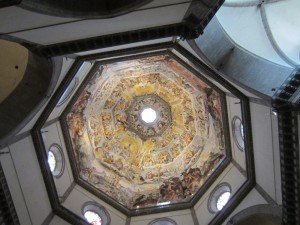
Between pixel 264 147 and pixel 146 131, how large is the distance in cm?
1011

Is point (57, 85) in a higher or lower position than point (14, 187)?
higher

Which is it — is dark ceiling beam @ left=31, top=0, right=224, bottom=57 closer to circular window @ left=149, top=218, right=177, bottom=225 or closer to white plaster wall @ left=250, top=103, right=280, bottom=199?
white plaster wall @ left=250, top=103, right=280, bottom=199

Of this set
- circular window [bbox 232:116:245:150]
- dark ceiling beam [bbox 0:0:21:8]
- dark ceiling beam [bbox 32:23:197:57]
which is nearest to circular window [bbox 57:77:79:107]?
dark ceiling beam [bbox 32:23:197:57]

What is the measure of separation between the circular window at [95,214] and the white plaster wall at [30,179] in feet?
7.67

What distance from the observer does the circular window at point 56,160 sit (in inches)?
621

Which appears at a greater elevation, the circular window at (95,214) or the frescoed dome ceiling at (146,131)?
the frescoed dome ceiling at (146,131)

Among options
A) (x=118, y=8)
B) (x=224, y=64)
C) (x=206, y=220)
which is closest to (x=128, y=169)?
(x=206, y=220)

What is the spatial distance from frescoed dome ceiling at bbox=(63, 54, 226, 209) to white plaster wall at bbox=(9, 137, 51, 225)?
325 centimetres

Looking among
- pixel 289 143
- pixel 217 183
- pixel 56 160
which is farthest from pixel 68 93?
pixel 289 143

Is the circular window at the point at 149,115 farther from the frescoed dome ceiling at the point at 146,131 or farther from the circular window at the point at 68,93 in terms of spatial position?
the circular window at the point at 68,93

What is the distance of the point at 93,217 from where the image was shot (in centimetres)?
1652

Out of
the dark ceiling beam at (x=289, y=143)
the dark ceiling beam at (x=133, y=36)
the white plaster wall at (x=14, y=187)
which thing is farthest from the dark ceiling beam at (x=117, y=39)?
the white plaster wall at (x=14, y=187)

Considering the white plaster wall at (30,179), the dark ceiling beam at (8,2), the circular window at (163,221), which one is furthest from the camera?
the circular window at (163,221)

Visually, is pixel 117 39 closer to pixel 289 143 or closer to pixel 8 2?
pixel 8 2
